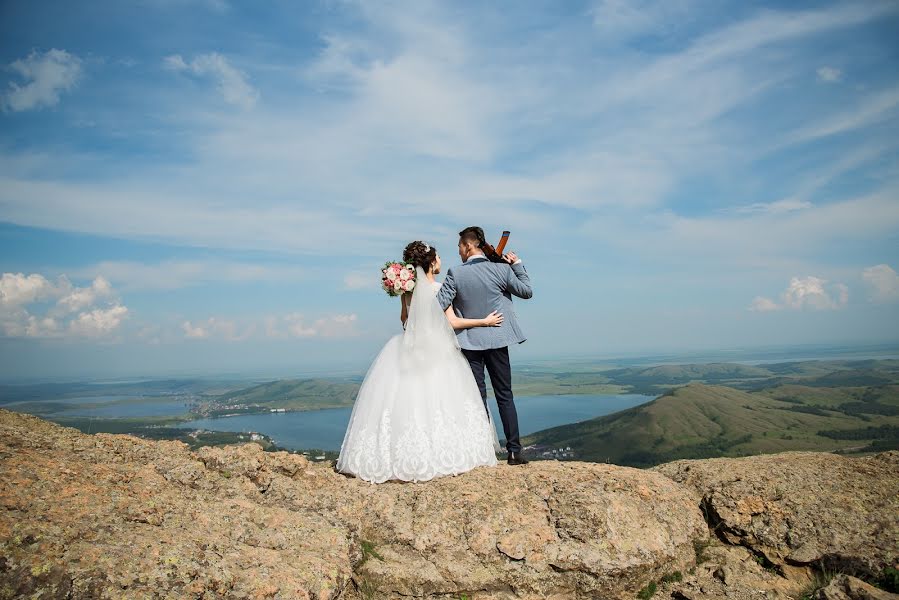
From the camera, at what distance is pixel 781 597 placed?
17.8 ft

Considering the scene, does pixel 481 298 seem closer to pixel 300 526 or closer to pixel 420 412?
pixel 420 412

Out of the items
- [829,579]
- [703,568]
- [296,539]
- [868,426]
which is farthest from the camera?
[868,426]

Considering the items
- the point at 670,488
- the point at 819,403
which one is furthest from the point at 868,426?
the point at 670,488

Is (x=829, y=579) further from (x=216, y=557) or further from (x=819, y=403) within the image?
(x=819, y=403)

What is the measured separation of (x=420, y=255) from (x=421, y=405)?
2598mm

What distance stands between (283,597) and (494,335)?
193 inches

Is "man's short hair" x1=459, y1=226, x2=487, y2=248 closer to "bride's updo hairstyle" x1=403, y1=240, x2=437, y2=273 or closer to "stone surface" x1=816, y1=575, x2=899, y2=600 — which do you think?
"bride's updo hairstyle" x1=403, y1=240, x2=437, y2=273

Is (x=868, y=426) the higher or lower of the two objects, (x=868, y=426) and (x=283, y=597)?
the lower

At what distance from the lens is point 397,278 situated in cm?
810

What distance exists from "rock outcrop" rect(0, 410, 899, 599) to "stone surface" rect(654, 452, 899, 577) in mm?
24

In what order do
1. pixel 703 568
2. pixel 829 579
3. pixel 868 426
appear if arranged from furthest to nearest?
1. pixel 868 426
2. pixel 703 568
3. pixel 829 579

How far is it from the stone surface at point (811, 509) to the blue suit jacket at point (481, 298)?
3739 millimetres

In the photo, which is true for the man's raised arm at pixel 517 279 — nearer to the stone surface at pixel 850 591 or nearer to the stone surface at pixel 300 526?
the stone surface at pixel 300 526

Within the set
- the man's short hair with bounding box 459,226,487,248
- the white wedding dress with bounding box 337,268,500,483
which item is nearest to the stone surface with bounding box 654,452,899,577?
the white wedding dress with bounding box 337,268,500,483
